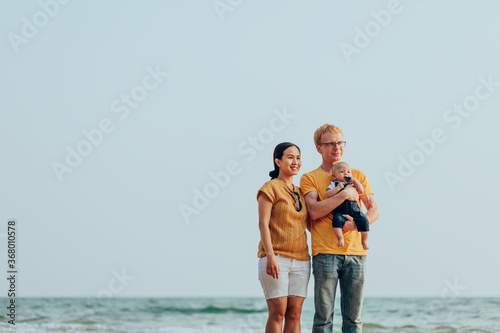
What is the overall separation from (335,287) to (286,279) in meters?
0.38

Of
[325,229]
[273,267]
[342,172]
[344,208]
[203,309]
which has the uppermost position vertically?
[342,172]

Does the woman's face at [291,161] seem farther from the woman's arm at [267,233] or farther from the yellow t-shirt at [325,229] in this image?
Answer: the woman's arm at [267,233]

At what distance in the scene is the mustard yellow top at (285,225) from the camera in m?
3.96

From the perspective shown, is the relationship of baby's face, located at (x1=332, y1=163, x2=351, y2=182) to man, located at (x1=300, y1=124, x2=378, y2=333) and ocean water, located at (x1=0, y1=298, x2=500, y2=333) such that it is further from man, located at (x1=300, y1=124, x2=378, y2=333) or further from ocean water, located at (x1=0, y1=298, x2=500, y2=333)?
ocean water, located at (x1=0, y1=298, x2=500, y2=333)

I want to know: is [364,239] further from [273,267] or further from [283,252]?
[273,267]

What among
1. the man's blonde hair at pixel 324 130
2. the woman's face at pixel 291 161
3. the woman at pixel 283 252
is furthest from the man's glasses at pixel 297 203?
the man's blonde hair at pixel 324 130

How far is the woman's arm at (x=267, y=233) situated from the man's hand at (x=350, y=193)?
0.53 meters

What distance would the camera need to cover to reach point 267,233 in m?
3.89

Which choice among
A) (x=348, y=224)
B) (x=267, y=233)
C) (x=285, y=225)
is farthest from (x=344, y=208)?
(x=267, y=233)

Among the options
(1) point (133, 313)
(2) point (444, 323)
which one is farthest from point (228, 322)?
(2) point (444, 323)

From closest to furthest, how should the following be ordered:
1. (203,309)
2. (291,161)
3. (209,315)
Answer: (291,161) < (209,315) < (203,309)

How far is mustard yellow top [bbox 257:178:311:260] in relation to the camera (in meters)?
3.96

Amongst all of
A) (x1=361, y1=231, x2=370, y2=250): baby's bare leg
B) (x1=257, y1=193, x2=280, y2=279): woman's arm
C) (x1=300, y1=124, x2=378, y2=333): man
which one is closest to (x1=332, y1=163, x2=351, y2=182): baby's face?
(x1=300, y1=124, x2=378, y2=333): man

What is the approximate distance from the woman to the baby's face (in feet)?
1.03
